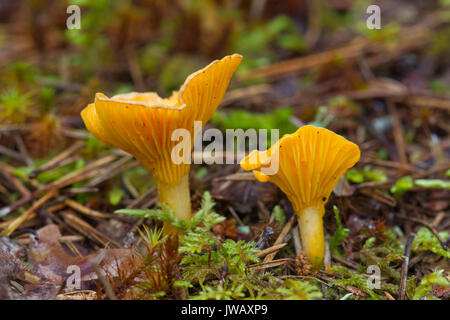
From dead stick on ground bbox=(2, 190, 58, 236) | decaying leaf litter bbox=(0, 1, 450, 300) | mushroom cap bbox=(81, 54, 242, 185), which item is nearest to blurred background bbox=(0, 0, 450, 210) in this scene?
Answer: decaying leaf litter bbox=(0, 1, 450, 300)

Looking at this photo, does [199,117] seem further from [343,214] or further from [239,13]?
[239,13]

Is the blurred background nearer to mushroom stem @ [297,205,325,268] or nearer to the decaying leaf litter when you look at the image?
the decaying leaf litter

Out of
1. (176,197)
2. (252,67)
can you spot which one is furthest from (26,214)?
(252,67)
